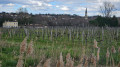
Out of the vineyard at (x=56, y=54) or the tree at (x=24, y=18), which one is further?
the tree at (x=24, y=18)

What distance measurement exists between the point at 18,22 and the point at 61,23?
1593 cm

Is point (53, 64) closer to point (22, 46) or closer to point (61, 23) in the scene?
point (22, 46)

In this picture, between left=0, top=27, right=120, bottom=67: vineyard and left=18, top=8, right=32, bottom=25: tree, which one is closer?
left=0, top=27, right=120, bottom=67: vineyard

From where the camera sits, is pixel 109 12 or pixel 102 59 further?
pixel 109 12

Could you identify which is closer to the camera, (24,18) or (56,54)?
(56,54)

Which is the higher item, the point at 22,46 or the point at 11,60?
the point at 22,46

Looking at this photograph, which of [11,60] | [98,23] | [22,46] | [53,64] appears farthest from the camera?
[98,23]

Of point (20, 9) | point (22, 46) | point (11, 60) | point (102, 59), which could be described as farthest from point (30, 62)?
point (20, 9)

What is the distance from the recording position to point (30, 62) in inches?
288

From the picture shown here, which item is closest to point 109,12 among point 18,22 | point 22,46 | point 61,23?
point 61,23

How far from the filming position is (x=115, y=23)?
54500 mm

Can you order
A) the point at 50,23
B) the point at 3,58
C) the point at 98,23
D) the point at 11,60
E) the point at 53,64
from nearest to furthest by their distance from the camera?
the point at 53,64, the point at 11,60, the point at 3,58, the point at 98,23, the point at 50,23

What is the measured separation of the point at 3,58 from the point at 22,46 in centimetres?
604

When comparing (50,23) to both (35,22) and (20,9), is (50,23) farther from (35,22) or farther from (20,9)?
(20,9)
